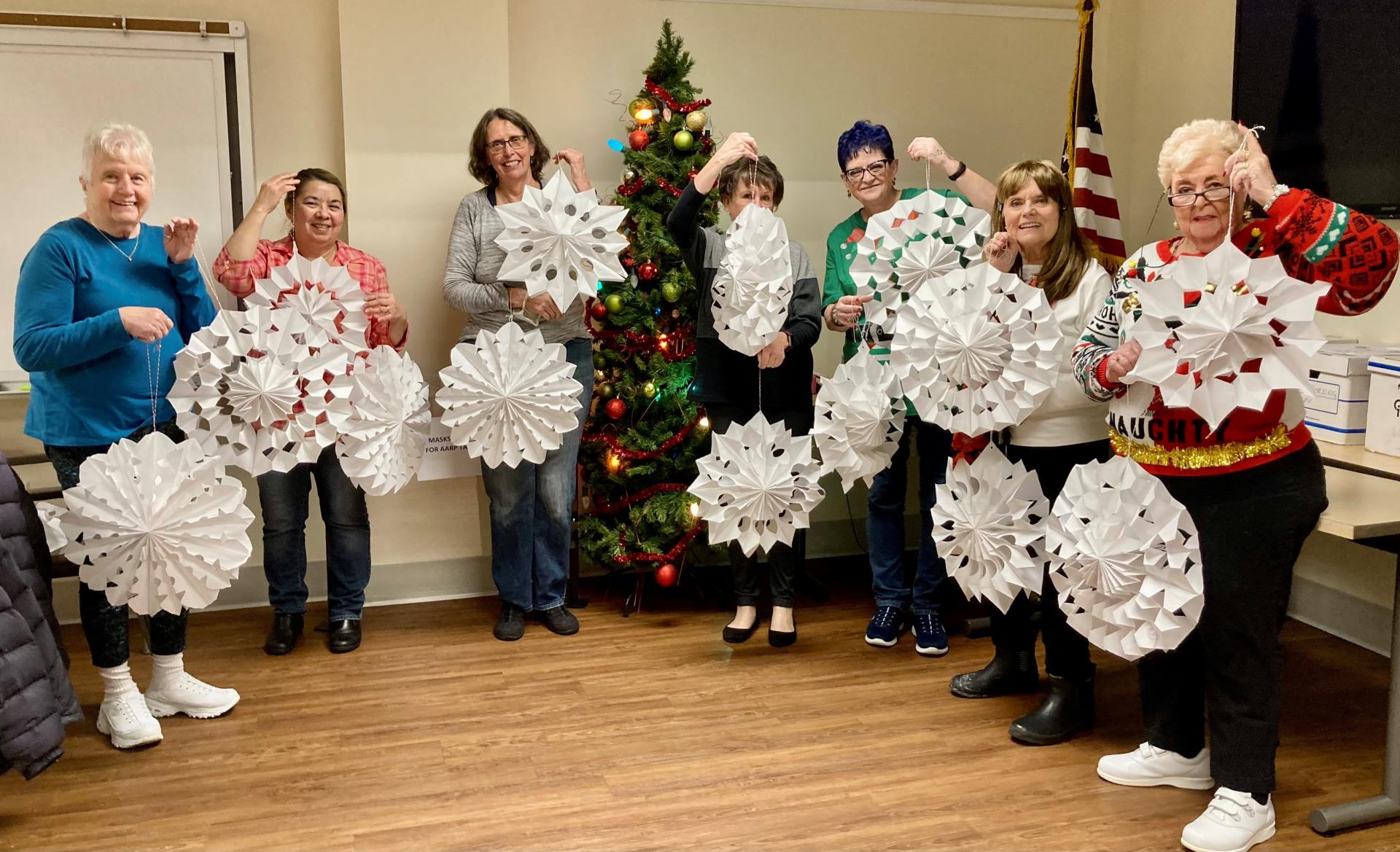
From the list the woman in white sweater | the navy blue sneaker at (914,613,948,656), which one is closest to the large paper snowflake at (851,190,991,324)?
the woman in white sweater

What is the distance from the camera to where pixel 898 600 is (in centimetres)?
369

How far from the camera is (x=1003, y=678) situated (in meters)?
3.20

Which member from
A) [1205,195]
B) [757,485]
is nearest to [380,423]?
[757,485]

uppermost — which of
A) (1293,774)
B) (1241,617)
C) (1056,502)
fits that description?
(1056,502)

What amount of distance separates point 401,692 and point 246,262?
4.72 feet

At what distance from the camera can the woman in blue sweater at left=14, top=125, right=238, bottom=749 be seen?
2738 millimetres

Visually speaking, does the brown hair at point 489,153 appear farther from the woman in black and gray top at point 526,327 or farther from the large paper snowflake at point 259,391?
the large paper snowflake at point 259,391

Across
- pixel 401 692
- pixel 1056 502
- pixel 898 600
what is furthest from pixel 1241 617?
pixel 401 692

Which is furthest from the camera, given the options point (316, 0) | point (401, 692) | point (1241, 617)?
point (316, 0)

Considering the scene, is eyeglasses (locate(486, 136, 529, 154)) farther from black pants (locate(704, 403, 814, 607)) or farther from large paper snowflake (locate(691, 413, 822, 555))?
large paper snowflake (locate(691, 413, 822, 555))

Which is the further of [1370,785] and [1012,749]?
[1012,749]

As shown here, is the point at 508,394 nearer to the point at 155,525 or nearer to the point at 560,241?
the point at 560,241

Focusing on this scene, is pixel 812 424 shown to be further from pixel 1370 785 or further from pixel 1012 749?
pixel 1370 785

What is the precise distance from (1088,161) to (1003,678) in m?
2.17
